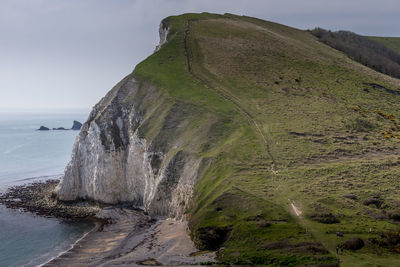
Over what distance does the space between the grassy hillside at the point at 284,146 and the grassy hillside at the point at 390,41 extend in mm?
77079

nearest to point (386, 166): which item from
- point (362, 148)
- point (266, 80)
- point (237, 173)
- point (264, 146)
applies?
point (362, 148)

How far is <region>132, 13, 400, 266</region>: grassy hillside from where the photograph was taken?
108ft

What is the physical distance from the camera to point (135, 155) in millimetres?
63781

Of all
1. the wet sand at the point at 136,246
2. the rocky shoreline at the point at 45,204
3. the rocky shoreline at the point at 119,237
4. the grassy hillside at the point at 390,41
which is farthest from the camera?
the grassy hillside at the point at 390,41

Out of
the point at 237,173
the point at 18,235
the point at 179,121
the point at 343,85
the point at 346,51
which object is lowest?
the point at 18,235

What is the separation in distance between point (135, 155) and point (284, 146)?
1031 inches

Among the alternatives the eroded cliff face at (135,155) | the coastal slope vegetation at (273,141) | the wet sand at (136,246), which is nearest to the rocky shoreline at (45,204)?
the eroded cliff face at (135,155)

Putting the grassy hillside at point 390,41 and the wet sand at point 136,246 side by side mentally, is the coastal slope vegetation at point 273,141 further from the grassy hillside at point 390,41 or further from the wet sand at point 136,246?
the grassy hillside at point 390,41

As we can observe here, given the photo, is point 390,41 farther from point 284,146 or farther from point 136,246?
point 136,246

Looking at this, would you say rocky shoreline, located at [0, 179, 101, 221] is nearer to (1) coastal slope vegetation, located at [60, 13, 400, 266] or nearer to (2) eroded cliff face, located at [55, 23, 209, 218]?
(2) eroded cliff face, located at [55, 23, 209, 218]

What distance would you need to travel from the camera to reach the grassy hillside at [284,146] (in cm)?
3303

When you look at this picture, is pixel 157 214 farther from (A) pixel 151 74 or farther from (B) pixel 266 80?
(B) pixel 266 80

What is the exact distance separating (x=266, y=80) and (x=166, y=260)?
53323 mm

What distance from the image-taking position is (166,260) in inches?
1396
